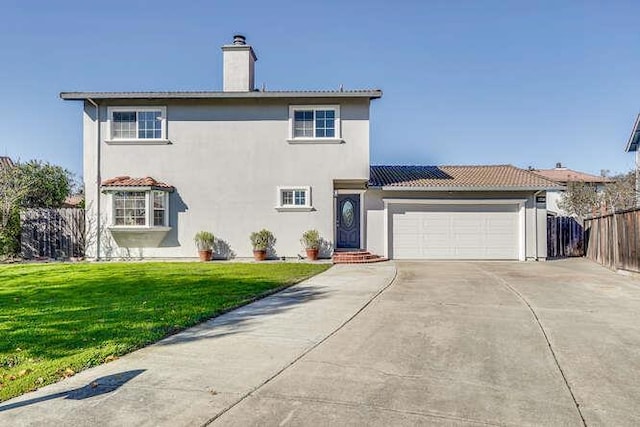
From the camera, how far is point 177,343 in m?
5.46

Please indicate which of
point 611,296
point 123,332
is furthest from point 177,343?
point 611,296

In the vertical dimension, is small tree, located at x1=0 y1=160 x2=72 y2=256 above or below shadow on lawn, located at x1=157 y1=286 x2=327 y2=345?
above

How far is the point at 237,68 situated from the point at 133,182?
5.89 m

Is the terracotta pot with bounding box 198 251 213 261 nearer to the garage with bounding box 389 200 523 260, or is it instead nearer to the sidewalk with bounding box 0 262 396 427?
the garage with bounding box 389 200 523 260

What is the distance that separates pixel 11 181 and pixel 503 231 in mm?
19014

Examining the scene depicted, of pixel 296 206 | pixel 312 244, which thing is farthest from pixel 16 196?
pixel 312 244

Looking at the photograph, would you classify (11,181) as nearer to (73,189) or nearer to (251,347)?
(73,189)

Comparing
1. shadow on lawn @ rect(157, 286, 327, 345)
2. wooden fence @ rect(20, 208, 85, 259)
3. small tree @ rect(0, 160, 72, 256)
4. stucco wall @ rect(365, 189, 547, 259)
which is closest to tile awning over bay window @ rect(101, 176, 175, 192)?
wooden fence @ rect(20, 208, 85, 259)

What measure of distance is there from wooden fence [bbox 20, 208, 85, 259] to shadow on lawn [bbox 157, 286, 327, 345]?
11.0 m

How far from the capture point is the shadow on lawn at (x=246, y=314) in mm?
5855

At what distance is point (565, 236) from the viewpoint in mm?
19406

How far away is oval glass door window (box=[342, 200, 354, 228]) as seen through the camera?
57.5 feet

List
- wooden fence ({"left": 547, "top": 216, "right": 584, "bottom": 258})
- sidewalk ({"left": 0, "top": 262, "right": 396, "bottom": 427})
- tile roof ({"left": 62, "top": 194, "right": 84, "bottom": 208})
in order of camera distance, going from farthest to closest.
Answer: tile roof ({"left": 62, "top": 194, "right": 84, "bottom": 208})
wooden fence ({"left": 547, "top": 216, "right": 584, "bottom": 258})
sidewalk ({"left": 0, "top": 262, "right": 396, "bottom": 427})

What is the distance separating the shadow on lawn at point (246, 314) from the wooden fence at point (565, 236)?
1369cm
